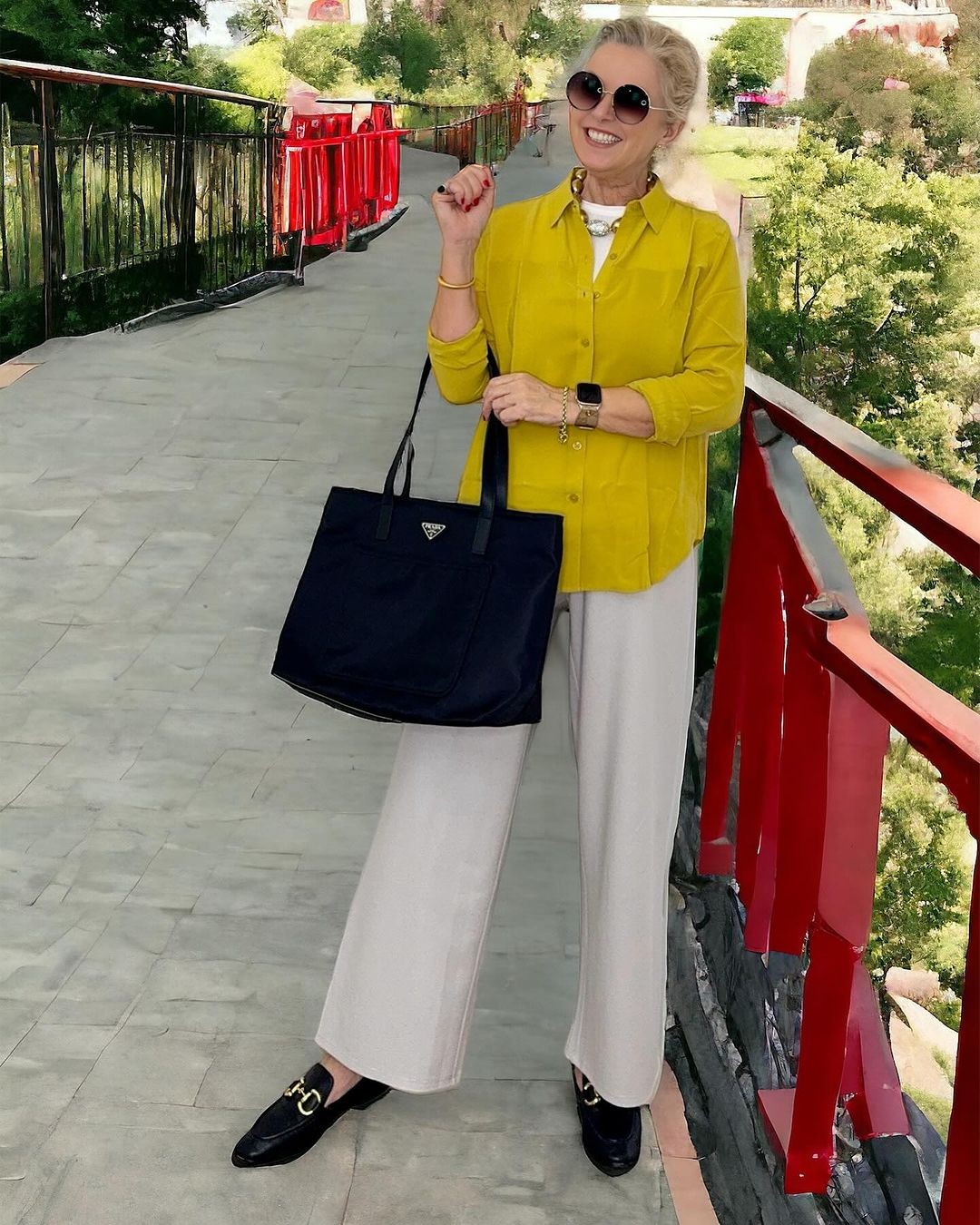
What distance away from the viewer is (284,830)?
2801 millimetres

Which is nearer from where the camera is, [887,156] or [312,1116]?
[312,1116]

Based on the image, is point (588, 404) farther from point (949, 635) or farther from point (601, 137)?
point (949, 635)

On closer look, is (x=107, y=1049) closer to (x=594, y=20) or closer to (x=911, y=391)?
(x=594, y=20)

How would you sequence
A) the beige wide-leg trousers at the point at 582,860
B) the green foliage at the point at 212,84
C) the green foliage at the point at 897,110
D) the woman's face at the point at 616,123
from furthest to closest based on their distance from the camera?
the green foliage at the point at 212,84
the green foliage at the point at 897,110
the beige wide-leg trousers at the point at 582,860
the woman's face at the point at 616,123

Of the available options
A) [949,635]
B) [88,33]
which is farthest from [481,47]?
[949,635]

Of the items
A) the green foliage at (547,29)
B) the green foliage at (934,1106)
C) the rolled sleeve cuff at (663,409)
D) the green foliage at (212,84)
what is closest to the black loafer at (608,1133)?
the green foliage at (934,1106)

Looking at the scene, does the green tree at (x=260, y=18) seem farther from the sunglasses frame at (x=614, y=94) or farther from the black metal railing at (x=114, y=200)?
the sunglasses frame at (x=614, y=94)

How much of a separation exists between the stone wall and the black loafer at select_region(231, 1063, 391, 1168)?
47cm

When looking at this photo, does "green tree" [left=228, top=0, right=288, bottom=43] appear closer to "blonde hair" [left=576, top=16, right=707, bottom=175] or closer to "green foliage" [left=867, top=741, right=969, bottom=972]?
"green foliage" [left=867, top=741, right=969, bottom=972]

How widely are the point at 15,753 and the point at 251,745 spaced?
49 cm

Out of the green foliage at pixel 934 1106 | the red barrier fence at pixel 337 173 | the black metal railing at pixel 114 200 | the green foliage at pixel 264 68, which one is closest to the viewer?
the green foliage at pixel 934 1106

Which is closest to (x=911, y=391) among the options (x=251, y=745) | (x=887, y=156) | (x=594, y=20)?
(x=887, y=156)

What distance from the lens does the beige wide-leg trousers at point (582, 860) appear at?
1678 millimetres

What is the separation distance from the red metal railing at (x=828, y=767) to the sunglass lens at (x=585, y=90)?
450 millimetres
